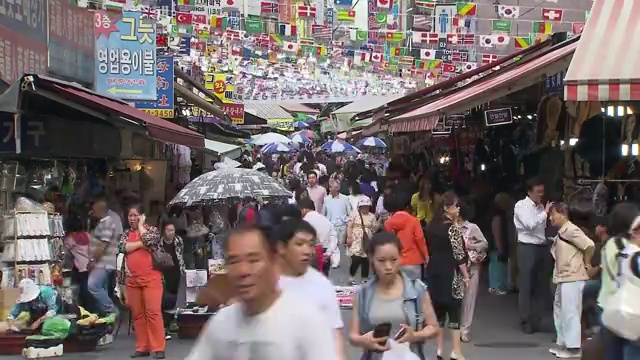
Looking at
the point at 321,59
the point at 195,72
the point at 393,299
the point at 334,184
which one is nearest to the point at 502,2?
the point at 321,59

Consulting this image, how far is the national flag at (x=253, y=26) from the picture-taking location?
3578 cm

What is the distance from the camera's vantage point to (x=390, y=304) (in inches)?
207

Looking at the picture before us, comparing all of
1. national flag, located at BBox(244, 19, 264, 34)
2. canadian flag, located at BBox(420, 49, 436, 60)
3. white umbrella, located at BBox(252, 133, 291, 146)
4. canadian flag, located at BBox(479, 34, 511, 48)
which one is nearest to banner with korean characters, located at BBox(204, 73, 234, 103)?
white umbrella, located at BBox(252, 133, 291, 146)

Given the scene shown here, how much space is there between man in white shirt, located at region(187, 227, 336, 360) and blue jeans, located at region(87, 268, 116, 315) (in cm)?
761

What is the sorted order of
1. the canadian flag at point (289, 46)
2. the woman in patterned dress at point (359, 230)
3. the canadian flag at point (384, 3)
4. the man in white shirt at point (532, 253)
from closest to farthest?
the man in white shirt at point (532, 253), the woman in patterned dress at point (359, 230), the canadian flag at point (384, 3), the canadian flag at point (289, 46)

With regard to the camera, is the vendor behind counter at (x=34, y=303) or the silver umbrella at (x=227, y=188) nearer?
the vendor behind counter at (x=34, y=303)

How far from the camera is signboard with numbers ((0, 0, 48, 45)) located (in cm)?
1136

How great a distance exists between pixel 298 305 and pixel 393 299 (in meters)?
2.13

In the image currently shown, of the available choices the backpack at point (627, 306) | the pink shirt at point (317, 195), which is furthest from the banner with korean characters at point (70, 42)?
the backpack at point (627, 306)

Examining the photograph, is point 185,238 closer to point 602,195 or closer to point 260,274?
point 602,195

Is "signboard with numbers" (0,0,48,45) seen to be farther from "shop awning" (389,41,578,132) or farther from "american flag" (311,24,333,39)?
"american flag" (311,24,333,39)

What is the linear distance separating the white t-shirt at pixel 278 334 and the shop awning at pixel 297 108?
150ft

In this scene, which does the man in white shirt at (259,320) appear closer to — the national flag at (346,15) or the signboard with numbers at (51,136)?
the signboard with numbers at (51,136)

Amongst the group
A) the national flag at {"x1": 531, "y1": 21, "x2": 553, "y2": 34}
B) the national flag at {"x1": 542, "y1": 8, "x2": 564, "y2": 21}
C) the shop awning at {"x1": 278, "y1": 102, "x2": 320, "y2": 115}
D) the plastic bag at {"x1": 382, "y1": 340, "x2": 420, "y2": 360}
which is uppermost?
the national flag at {"x1": 542, "y1": 8, "x2": 564, "y2": 21}
